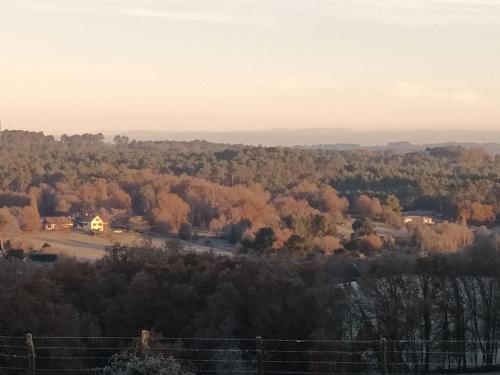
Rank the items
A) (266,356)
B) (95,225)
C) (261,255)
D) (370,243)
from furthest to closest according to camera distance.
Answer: (95,225) → (370,243) → (261,255) → (266,356)

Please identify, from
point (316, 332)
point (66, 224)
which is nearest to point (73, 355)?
point (316, 332)

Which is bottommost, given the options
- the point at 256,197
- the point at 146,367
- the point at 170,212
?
the point at 170,212

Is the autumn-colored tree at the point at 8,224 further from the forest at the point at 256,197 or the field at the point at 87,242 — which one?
the field at the point at 87,242

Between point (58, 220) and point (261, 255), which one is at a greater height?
point (261, 255)

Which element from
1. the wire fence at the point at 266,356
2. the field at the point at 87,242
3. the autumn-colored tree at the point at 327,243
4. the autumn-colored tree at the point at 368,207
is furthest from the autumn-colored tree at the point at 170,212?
the wire fence at the point at 266,356

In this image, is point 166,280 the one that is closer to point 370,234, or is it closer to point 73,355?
point 73,355

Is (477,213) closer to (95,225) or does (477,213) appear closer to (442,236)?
(442,236)

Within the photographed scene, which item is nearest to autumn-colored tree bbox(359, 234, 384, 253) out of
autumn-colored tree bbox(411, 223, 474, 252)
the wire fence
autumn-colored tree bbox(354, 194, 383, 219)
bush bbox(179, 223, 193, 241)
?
autumn-colored tree bbox(411, 223, 474, 252)

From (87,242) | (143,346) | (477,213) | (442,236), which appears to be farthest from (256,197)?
(143,346)
